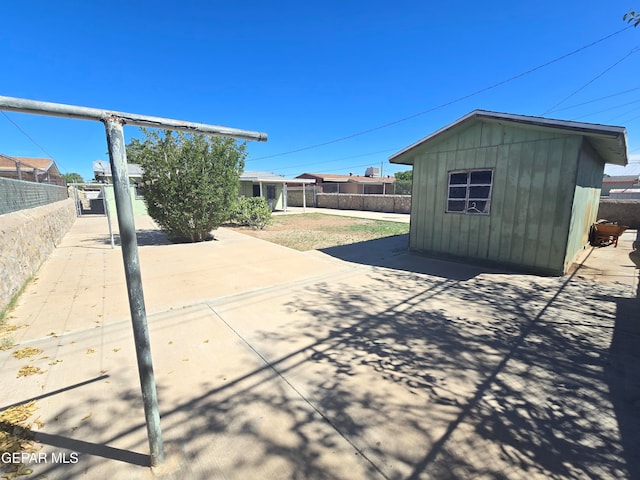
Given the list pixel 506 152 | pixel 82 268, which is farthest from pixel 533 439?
pixel 82 268

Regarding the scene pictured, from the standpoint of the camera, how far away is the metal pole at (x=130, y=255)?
142cm

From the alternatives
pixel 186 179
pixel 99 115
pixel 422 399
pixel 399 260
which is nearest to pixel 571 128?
pixel 399 260

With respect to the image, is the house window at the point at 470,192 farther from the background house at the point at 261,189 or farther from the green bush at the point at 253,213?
the background house at the point at 261,189

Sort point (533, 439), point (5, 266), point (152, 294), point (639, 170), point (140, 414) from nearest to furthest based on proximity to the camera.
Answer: point (533, 439) → point (140, 414) → point (5, 266) → point (152, 294) → point (639, 170)

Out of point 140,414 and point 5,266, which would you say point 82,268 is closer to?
point 5,266

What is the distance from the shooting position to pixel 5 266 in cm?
417

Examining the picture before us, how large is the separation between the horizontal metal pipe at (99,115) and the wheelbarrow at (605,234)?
1110 cm

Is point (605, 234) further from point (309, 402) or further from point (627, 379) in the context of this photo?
point (309, 402)

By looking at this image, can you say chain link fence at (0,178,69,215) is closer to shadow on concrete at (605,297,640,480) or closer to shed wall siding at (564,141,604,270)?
shadow on concrete at (605,297,640,480)

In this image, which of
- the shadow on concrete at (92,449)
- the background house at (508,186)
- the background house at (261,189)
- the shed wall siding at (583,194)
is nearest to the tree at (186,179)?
the background house at (508,186)

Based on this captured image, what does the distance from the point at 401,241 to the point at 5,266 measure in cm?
945

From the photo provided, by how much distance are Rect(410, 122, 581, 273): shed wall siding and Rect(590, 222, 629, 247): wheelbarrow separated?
4587mm

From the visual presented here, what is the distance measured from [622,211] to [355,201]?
17.1 metres

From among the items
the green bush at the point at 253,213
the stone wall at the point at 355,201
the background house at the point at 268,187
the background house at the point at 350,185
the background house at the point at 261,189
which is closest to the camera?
the green bush at the point at 253,213
